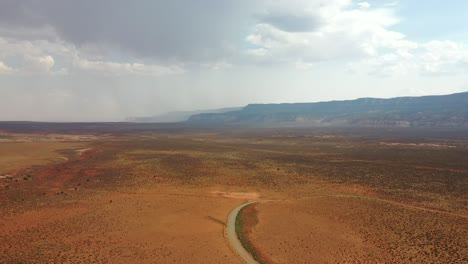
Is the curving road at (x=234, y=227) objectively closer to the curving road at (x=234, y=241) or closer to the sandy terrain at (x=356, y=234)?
the curving road at (x=234, y=241)

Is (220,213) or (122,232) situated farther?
(220,213)

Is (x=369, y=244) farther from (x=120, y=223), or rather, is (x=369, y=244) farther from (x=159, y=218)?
(x=120, y=223)

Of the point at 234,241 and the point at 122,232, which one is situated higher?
the point at 122,232

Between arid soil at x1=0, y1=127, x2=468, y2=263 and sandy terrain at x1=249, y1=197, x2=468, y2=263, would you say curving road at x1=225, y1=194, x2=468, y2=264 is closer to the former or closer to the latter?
arid soil at x1=0, y1=127, x2=468, y2=263

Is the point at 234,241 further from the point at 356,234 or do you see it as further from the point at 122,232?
the point at 356,234

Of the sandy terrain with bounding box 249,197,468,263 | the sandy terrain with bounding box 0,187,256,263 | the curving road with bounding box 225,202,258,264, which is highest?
the sandy terrain with bounding box 0,187,256,263

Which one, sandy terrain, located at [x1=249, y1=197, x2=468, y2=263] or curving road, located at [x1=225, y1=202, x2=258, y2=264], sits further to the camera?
sandy terrain, located at [x1=249, y1=197, x2=468, y2=263]

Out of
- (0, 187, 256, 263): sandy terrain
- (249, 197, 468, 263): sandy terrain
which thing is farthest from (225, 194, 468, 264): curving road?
(249, 197, 468, 263): sandy terrain

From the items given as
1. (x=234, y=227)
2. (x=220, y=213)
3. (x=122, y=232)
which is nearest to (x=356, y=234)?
(x=234, y=227)

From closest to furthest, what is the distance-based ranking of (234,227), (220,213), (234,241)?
1. (234,241)
2. (234,227)
3. (220,213)
